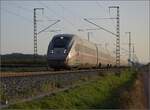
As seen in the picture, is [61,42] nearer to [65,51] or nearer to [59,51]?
[59,51]

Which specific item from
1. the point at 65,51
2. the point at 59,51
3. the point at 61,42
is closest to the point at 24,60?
the point at 61,42

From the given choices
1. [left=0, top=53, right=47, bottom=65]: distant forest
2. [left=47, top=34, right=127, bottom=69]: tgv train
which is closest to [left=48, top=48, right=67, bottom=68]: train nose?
[left=47, top=34, right=127, bottom=69]: tgv train

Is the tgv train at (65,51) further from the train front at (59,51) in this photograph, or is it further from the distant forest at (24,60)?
the distant forest at (24,60)

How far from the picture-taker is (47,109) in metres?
14.4

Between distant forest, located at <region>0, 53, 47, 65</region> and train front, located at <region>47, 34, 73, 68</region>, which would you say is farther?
distant forest, located at <region>0, 53, 47, 65</region>

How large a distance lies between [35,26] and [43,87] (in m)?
37.3

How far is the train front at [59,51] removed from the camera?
35594 millimetres

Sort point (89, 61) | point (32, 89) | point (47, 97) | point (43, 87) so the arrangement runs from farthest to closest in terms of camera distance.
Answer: point (89, 61)
point (43, 87)
point (32, 89)
point (47, 97)

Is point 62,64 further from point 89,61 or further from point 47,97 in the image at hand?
point 47,97

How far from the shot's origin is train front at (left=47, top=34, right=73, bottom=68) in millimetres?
35594

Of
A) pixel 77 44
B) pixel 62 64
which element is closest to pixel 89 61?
pixel 77 44

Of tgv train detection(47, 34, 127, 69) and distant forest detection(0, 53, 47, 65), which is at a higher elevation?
tgv train detection(47, 34, 127, 69)

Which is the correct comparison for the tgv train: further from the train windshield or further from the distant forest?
the distant forest

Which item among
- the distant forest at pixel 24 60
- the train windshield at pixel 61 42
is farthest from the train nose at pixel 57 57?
the distant forest at pixel 24 60
